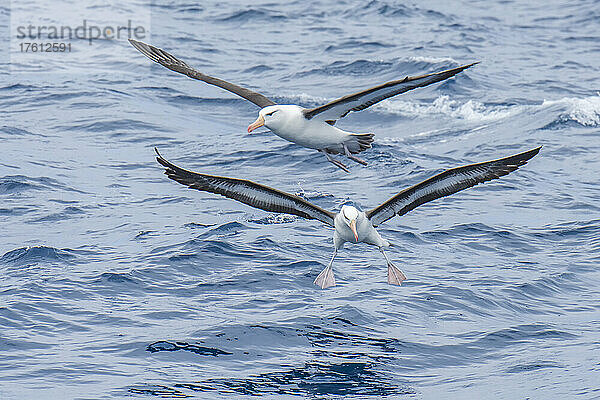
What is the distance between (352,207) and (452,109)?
45.0 feet

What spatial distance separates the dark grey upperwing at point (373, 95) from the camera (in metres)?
12.0

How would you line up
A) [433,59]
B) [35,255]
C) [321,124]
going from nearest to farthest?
[321,124]
[35,255]
[433,59]

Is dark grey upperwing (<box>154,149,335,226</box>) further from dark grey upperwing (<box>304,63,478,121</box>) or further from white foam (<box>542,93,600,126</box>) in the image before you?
white foam (<box>542,93,600,126</box>)

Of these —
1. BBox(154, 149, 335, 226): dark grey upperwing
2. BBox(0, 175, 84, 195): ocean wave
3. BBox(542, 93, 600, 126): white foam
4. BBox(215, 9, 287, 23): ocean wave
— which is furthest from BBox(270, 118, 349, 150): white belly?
BBox(215, 9, 287, 23): ocean wave

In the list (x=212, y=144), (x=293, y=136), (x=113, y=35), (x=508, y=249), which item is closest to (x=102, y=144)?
(x=212, y=144)

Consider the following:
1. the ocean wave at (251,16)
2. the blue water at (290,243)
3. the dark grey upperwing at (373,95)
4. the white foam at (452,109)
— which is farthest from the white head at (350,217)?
the ocean wave at (251,16)

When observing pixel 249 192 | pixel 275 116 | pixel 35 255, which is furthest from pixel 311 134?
pixel 35 255

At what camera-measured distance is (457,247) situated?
18.1 m

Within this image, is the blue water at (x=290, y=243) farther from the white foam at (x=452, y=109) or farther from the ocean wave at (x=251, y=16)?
the ocean wave at (x=251, y=16)

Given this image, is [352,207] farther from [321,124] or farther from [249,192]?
[249,192]

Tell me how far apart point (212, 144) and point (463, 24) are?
16603mm

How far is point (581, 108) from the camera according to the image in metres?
26.7

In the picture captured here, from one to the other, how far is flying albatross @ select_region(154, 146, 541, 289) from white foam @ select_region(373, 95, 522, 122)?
41.1 ft

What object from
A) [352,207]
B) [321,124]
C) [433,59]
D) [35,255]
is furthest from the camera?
[433,59]
